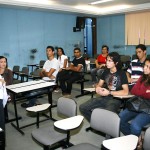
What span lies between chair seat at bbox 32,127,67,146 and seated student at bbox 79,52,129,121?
821 millimetres

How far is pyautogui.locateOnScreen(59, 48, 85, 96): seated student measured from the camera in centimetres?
512

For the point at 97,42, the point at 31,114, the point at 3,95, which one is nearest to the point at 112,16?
the point at 97,42

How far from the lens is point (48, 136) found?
213cm

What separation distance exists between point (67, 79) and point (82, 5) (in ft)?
10.6

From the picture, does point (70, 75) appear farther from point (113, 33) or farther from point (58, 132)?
point (113, 33)

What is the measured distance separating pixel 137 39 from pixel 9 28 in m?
4.67

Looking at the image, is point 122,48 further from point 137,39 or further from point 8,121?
point 8,121

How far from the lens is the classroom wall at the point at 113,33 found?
8.14 m

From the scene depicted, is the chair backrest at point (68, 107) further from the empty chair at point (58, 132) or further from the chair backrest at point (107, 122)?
the chair backrest at point (107, 122)

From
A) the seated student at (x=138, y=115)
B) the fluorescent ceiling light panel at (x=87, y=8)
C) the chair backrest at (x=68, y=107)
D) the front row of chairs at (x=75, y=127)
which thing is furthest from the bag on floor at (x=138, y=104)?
the fluorescent ceiling light panel at (x=87, y=8)

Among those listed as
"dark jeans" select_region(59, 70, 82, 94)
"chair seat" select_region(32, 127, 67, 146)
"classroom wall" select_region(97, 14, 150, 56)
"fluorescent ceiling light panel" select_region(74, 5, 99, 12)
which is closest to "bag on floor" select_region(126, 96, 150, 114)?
"chair seat" select_region(32, 127, 67, 146)

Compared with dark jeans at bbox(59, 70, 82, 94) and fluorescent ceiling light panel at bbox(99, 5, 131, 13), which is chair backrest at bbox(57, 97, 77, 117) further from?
fluorescent ceiling light panel at bbox(99, 5, 131, 13)

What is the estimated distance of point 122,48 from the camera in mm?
8266

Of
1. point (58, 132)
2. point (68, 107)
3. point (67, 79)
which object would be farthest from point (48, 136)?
point (67, 79)
